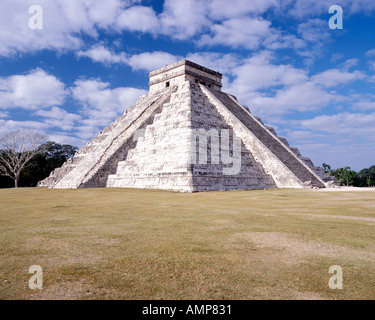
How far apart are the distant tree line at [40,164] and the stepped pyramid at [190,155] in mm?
11439

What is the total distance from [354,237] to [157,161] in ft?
46.2

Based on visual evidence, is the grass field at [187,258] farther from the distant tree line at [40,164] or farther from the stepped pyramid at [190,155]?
the distant tree line at [40,164]

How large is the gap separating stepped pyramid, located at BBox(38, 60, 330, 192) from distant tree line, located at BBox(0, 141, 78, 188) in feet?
37.5

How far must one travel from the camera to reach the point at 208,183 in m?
15.8

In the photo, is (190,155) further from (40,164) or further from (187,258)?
(40,164)

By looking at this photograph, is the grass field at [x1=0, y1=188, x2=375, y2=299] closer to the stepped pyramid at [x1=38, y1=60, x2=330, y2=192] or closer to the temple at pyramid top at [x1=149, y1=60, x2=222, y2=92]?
the stepped pyramid at [x1=38, y1=60, x2=330, y2=192]

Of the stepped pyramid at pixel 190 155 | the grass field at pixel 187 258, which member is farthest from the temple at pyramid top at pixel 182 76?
the grass field at pixel 187 258

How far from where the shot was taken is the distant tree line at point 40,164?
110 ft

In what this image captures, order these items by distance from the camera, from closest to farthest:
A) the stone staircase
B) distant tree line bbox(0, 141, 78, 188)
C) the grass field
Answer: the grass field < the stone staircase < distant tree line bbox(0, 141, 78, 188)

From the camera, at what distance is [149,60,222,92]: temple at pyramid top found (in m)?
27.7

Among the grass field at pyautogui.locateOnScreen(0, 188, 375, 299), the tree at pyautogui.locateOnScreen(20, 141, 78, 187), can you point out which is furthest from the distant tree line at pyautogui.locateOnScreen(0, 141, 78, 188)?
the grass field at pyautogui.locateOnScreen(0, 188, 375, 299)

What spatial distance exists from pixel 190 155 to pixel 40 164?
27.7 meters

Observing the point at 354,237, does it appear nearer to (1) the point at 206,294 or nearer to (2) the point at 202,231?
(2) the point at 202,231
